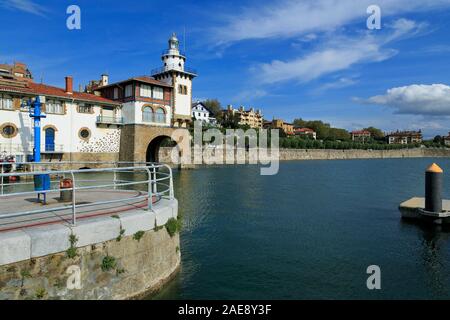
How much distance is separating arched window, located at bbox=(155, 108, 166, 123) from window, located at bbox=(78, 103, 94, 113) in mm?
10174

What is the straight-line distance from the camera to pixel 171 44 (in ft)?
206

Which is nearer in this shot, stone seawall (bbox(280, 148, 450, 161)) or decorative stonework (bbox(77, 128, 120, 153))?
decorative stonework (bbox(77, 128, 120, 153))

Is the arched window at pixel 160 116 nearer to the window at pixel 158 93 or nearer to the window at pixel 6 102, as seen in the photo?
the window at pixel 158 93

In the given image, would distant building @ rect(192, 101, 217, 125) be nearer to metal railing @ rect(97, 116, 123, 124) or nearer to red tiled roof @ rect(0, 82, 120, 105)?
metal railing @ rect(97, 116, 123, 124)

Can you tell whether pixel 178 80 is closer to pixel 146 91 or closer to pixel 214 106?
pixel 146 91

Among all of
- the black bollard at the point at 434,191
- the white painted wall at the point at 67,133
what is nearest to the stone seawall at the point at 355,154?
the white painted wall at the point at 67,133

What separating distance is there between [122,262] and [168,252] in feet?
6.01

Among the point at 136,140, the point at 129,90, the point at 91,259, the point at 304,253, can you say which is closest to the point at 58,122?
the point at 136,140

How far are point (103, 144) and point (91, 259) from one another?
140ft

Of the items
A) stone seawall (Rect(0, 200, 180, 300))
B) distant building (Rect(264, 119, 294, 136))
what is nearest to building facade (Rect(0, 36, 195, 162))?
stone seawall (Rect(0, 200, 180, 300))

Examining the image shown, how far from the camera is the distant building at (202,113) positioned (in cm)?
12432

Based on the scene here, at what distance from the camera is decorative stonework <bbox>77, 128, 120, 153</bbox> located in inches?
1736

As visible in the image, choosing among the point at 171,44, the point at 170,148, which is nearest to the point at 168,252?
the point at 170,148
